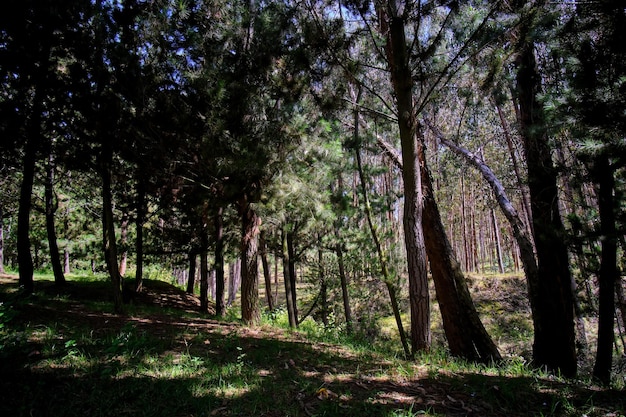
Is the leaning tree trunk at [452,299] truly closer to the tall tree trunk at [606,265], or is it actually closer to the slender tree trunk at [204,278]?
the tall tree trunk at [606,265]

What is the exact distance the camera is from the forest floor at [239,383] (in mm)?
2727

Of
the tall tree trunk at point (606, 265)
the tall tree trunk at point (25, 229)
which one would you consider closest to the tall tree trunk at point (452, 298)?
the tall tree trunk at point (606, 265)

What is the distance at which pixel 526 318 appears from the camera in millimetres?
13867

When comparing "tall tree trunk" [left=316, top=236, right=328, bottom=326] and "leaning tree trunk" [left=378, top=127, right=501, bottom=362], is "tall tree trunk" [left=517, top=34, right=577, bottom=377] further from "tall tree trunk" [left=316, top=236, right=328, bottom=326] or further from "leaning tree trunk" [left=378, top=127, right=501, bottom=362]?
"tall tree trunk" [left=316, top=236, right=328, bottom=326]

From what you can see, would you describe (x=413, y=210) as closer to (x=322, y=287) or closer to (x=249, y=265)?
(x=249, y=265)

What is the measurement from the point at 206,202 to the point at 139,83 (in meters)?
3.00

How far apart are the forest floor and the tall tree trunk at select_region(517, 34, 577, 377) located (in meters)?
1.52

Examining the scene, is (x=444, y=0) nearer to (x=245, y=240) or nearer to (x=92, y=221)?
(x=245, y=240)

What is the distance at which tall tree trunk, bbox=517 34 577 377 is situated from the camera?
4945 millimetres

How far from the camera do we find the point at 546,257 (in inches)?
205

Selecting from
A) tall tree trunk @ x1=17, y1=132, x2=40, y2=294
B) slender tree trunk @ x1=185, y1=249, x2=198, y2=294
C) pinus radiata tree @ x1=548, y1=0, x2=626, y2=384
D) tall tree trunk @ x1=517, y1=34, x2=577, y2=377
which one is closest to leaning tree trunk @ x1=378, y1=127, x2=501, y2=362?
tall tree trunk @ x1=517, y1=34, x2=577, y2=377

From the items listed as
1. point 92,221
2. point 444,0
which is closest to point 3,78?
point 444,0

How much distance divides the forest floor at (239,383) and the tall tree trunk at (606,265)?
1.42 m

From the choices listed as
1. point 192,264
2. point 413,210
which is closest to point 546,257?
point 413,210
